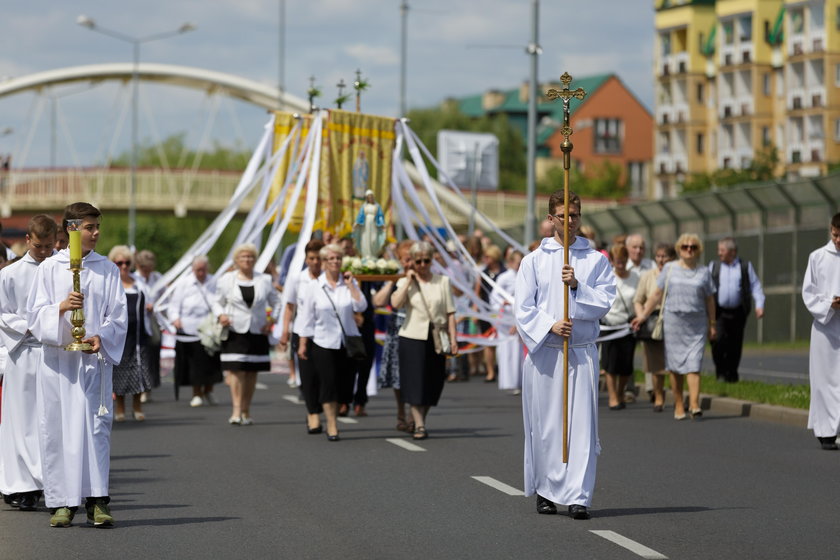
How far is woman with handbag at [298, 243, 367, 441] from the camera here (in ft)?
54.1

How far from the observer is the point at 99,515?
33.2 feet

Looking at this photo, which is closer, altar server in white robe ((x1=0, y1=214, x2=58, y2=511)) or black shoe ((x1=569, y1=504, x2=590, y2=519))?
black shoe ((x1=569, y1=504, x2=590, y2=519))

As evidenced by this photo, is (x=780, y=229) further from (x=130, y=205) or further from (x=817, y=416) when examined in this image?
(x=130, y=205)

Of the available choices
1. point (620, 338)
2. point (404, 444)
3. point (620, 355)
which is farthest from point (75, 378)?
point (620, 338)

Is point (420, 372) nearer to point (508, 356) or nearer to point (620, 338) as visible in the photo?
point (620, 338)

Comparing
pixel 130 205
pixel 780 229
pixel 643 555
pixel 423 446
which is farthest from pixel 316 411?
pixel 130 205

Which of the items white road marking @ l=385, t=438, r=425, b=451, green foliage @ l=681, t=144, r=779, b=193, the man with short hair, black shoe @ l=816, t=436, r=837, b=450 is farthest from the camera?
green foliage @ l=681, t=144, r=779, b=193

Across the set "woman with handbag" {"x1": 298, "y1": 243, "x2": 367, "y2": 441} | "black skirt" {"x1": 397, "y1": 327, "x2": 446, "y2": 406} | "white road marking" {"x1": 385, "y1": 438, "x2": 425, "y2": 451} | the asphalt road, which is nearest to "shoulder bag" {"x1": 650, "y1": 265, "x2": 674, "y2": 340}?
the asphalt road

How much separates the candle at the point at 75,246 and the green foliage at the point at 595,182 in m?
88.8

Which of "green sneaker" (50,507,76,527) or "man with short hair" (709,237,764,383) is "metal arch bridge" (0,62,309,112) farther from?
"green sneaker" (50,507,76,527)

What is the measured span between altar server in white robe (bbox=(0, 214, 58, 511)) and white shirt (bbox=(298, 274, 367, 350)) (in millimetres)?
5956

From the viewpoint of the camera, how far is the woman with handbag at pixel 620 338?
19.8 meters

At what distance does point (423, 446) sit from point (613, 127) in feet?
338

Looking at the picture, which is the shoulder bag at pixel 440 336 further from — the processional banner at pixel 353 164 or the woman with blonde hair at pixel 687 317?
the processional banner at pixel 353 164
